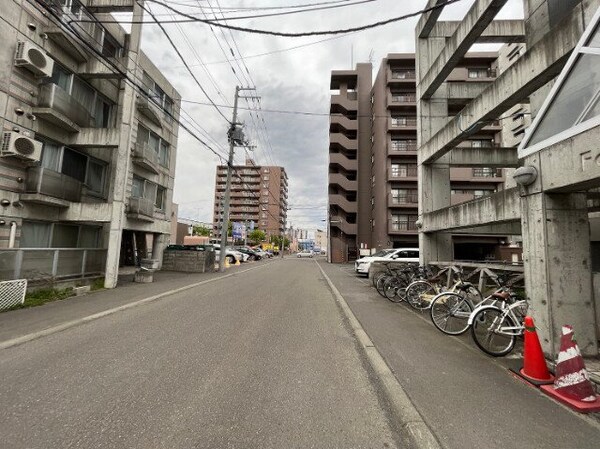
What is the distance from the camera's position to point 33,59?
10.0m

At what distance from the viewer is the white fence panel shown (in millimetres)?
7023

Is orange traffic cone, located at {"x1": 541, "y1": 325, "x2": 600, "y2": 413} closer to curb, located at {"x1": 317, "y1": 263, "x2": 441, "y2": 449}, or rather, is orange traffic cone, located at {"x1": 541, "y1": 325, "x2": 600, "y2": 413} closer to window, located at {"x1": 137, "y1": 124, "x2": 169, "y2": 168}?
curb, located at {"x1": 317, "y1": 263, "x2": 441, "y2": 449}

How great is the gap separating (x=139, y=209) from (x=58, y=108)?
5279mm

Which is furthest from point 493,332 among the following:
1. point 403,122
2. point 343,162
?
point 343,162

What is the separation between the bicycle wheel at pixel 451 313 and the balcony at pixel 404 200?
1072 inches

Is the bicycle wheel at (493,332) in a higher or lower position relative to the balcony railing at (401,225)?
lower

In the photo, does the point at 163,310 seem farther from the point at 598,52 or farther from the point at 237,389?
the point at 598,52

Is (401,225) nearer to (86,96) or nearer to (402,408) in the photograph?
(86,96)

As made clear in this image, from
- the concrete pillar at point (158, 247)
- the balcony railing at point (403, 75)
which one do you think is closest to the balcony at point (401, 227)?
the balcony railing at point (403, 75)

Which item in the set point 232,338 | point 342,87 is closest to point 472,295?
point 232,338

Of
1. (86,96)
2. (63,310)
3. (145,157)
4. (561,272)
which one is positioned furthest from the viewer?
(145,157)

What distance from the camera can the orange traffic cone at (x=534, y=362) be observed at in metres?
3.65

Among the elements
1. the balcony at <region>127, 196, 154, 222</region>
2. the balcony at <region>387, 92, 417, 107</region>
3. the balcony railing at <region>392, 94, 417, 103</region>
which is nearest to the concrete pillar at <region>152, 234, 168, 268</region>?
the balcony at <region>127, 196, 154, 222</region>

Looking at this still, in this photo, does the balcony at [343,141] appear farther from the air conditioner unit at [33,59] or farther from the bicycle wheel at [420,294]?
the bicycle wheel at [420,294]
